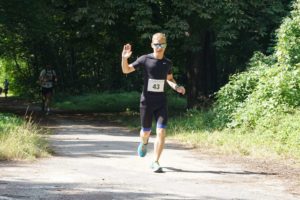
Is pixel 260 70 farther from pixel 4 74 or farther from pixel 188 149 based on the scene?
pixel 4 74

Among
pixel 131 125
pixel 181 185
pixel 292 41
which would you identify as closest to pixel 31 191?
pixel 181 185

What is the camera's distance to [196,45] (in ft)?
63.1

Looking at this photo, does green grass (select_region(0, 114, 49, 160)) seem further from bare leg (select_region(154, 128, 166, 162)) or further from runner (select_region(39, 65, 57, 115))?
runner (select_region(39, 65, 57, 115))

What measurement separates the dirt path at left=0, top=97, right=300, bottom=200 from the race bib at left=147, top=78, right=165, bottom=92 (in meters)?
1.22

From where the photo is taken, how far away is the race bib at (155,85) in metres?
8.78

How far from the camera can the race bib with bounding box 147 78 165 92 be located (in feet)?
28.8

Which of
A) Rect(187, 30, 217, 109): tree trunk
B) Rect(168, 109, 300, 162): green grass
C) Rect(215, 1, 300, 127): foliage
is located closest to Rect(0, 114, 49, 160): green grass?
Rect(168, 109, 300, 162): green grass

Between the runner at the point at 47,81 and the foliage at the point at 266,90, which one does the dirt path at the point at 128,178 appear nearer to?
the foliage at the point at 266,90

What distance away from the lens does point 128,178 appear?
793 centimetres

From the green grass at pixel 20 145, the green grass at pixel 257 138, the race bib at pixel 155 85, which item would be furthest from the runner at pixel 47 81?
the race bib at pixel 155 85

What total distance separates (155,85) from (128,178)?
62.9 inches

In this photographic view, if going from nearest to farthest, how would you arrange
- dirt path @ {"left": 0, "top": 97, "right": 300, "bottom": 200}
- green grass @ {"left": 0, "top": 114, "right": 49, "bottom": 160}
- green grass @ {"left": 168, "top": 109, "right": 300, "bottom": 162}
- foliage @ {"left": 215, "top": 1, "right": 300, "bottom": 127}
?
dirt path @ {"left": 0, "top": 97, "right": 300, "bottom": 200}
green grass @ {"left": 0, "top": 114, "right": 49, "bottom": 160}
green grass @ {"left": 168, "top": 109, "right": 300, "bottom": 162}
foliage @ {"left": 215, "top": 1, "right": 300, "bottom": 127}

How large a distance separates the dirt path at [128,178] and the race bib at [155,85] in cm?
122

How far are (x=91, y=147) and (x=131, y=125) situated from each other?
630cm
